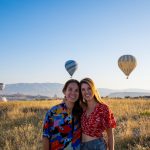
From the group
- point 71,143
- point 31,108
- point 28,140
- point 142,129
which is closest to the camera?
point 71,143

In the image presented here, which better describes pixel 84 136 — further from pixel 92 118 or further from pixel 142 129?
pixel 142 129

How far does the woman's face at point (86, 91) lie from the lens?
182 inches

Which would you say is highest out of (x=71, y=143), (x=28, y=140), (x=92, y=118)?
(x=92, y=118)

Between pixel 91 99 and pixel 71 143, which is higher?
pixel 91 99

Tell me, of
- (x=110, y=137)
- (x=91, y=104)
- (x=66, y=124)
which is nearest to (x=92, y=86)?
(x=91, y=104)

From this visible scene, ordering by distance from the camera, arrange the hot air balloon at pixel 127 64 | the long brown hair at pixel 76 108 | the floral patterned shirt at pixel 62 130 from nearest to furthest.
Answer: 1. the floral patterned shirt at pixel 62 130
2. the long brown hair at pixel 76 108
3. the hot air balloon at pixel 127 64

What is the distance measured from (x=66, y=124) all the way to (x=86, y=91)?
0.50 m

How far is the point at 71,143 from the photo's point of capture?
4.50m

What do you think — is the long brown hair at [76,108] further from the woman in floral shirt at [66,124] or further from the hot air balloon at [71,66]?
the hot air balloon at [71,66]

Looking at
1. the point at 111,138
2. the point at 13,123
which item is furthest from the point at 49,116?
the point at 13,123

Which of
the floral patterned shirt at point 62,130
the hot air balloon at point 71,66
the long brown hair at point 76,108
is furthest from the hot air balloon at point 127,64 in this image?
the floral patterned shirt at point 62,130

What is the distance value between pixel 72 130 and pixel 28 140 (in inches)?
217

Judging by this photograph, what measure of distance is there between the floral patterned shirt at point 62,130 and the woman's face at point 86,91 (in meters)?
0.30

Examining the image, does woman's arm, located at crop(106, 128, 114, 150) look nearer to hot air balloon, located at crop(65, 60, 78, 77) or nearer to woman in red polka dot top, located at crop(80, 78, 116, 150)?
woman in red polka dot top, located at crop(80, 78, 116, 150)
